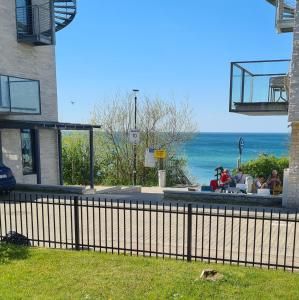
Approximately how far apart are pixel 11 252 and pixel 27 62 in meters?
12.8

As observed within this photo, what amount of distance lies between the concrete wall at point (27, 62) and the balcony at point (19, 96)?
0.90m

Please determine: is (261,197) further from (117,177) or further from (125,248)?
(117,177)

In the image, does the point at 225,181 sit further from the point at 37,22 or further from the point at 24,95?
the point at 37,22

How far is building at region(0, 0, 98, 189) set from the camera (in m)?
15.6

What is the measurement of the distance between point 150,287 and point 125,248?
1834 mm

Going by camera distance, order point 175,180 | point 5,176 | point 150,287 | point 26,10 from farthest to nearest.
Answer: point 175,180
point 26,10
point 5,176
point 150,287

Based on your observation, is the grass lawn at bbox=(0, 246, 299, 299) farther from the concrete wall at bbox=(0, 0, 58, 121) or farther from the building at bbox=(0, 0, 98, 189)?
the concrete wall at bbox=(0, 0, 58, 121)

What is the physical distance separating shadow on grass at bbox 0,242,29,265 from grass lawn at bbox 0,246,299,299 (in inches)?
1.0

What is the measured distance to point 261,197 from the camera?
11.6m

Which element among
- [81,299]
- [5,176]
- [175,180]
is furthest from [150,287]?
[175,180]

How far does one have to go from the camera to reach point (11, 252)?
662 centimetres

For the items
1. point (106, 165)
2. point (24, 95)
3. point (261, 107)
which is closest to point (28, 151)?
point (24, 95)

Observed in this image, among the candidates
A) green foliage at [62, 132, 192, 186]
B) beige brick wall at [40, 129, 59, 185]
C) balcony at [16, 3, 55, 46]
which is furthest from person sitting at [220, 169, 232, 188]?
balcony at [16, 3, 55, 46]

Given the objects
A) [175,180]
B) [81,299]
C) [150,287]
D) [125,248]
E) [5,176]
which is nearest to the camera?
[81,299]
